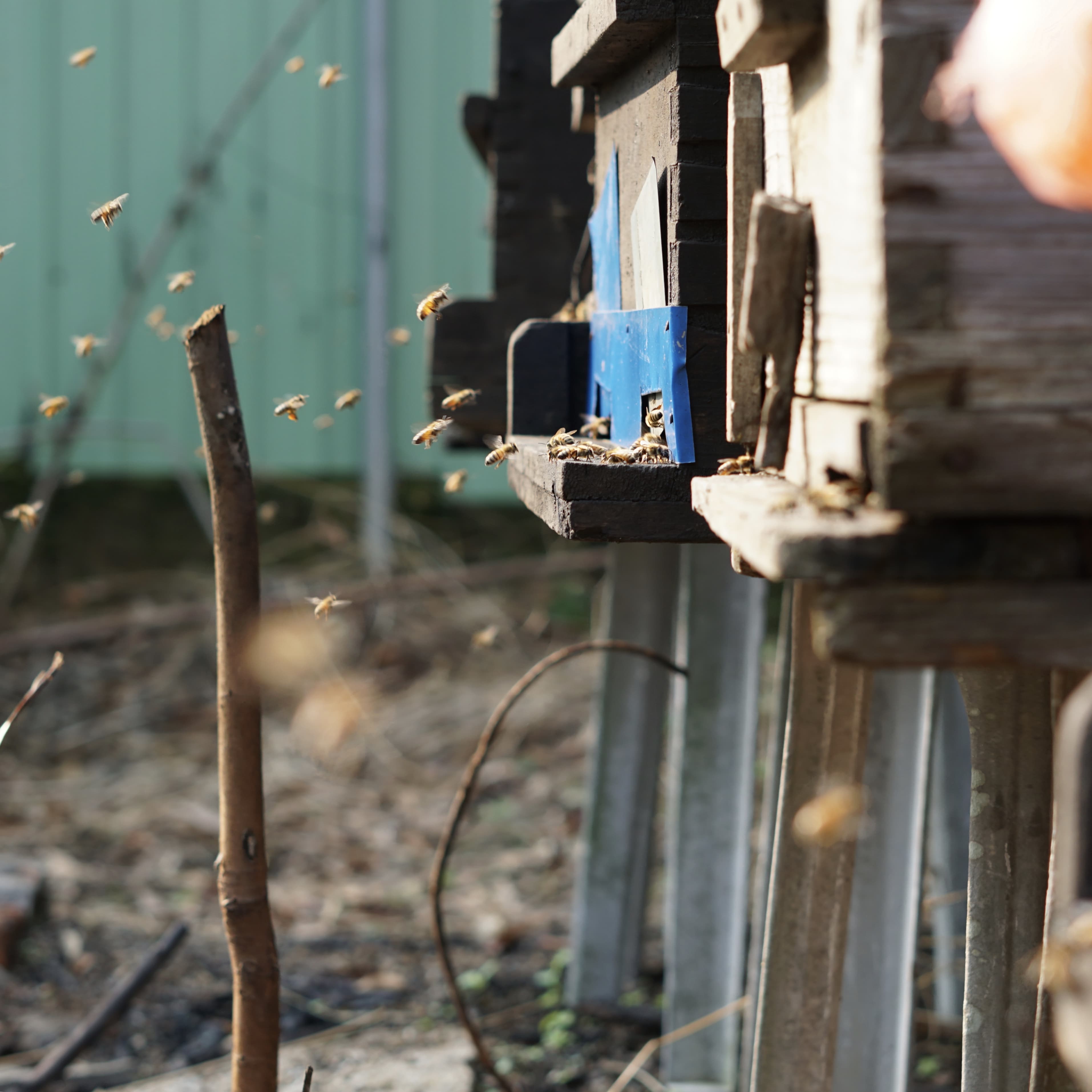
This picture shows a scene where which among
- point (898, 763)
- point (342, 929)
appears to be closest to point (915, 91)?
point (898, 763)

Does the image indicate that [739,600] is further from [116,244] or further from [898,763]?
[116,244]

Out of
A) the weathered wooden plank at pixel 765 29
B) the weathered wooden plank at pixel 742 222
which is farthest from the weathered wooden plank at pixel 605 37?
the weathered wooden plank at pixel 765 29

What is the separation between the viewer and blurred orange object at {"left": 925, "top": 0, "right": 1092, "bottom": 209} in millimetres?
1034

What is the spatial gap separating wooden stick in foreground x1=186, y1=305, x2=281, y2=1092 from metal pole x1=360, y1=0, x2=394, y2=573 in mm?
4853

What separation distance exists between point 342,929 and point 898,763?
2.61m

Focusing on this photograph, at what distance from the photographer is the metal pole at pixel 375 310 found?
647cm

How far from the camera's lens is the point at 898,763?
7.42 feet

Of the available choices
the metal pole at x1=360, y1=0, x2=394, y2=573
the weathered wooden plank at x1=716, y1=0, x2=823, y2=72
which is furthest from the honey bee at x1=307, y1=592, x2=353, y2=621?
the metal pole at x1=360, y1=0, x2=394, y2=573

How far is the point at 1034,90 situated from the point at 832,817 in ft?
2.47

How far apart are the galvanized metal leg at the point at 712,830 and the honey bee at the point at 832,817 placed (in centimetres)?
91

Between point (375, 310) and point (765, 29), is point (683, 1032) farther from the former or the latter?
point (375, 310)

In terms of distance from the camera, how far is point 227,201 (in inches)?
261

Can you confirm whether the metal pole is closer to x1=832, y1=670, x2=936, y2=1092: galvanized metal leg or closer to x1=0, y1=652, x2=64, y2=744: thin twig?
x1=832, y1=670, x2=936, y2=1092: galvanized metal leg

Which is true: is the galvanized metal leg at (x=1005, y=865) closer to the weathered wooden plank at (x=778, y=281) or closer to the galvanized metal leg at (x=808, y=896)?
the galvanized metal leg at (x=808, y=896)
